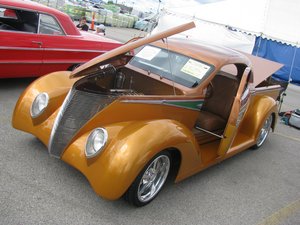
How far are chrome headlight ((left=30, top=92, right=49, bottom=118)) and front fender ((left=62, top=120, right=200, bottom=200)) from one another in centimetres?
72

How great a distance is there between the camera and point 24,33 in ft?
19.6

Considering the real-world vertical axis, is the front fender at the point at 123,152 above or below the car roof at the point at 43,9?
below

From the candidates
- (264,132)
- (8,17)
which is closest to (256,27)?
(264,132)

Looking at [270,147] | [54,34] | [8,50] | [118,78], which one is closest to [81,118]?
[118,78]

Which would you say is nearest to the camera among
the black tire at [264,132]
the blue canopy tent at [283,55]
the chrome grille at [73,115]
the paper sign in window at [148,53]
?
the chrome grille at [73,115]

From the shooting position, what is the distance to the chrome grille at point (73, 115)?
11.9 ft

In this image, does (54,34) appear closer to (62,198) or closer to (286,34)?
(62,198)

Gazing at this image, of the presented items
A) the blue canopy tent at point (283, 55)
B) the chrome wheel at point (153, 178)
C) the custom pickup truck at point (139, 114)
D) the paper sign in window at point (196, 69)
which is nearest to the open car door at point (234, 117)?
the custom pickup truck at point (139, 114)

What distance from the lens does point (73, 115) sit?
371 cm

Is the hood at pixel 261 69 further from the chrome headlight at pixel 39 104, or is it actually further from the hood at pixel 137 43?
the chrome headlight at pixel 39 104

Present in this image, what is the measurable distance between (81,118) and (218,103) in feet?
8.26

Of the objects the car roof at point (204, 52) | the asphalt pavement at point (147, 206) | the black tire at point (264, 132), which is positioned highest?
the car roof at point (204, 52)

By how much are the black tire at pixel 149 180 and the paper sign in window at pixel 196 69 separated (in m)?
1.27

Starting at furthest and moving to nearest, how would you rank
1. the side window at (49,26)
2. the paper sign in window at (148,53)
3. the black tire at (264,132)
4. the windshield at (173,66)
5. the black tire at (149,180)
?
the side window at (49,26)
the black tire at (264,132)
the paper sign in window at (148,53)
the windshield at (173,66)
the black tire at (149,180)
